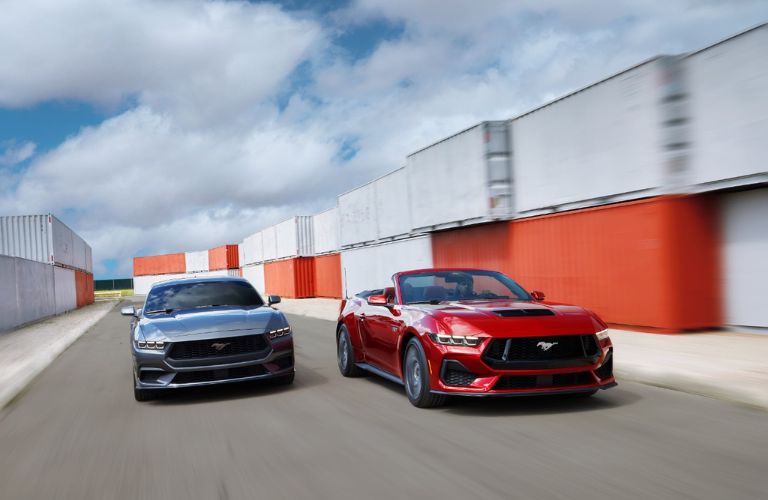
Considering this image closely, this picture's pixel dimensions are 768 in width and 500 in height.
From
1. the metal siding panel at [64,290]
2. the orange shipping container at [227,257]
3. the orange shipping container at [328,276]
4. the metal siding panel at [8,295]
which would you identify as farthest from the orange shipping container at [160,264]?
the metal siding panel at [8,295]

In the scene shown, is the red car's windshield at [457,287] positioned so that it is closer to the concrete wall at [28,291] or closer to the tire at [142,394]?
the tire at [142,394]

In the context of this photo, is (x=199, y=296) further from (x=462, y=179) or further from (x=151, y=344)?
(x=462, y=179)

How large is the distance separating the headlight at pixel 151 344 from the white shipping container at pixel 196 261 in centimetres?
6852

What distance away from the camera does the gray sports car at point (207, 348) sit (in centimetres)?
750

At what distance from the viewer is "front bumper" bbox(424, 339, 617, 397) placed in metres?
6.00

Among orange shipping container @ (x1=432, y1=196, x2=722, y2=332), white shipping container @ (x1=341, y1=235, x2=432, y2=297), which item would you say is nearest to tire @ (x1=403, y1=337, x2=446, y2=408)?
orange shipping container @ (x1=432, y1=196, x2=722, y2=332)

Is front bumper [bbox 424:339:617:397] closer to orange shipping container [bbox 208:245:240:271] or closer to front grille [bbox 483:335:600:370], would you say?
front grille [bbox 483:335:600:370]

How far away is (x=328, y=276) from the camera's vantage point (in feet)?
127

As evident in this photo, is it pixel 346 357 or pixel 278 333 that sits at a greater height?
pixel 278 333

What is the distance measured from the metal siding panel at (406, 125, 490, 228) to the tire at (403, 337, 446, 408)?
11235mm

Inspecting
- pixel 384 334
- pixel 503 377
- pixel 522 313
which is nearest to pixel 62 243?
pixel 384 334

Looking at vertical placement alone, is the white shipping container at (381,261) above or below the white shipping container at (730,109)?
below

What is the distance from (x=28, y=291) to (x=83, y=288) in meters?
28.4

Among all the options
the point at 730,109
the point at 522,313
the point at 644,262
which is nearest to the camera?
the point at 522,313
